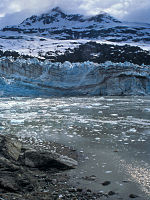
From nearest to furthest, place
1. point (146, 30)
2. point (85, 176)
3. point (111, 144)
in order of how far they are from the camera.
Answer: point (85, 176) → point (111, 144) → point (146, 30)

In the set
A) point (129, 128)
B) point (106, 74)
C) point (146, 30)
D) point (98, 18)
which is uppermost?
point (98, 18)

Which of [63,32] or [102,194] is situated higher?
[63,32]

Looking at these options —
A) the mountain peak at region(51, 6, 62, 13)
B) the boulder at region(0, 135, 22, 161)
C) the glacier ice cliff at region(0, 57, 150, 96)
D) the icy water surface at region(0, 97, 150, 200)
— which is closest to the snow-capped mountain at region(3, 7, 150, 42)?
the mountain peak at region(51, 6, 62, 13)

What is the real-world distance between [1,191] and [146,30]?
9772 cm

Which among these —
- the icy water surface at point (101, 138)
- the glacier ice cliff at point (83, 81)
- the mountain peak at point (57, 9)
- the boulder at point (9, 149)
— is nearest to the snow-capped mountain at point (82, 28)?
the mountain peak at point (57, 9)

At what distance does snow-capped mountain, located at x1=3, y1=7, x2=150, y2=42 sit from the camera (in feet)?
293

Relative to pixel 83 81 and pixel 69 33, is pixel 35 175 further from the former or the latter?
pixel 69 33

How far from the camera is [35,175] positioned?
540 centimetres

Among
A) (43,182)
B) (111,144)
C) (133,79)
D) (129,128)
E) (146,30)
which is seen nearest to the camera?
(43,182)

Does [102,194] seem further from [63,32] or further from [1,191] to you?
[63,32]

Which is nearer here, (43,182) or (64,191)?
(64,191)

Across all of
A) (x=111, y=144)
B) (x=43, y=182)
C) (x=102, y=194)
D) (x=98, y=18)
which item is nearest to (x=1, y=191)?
(x=43, y=182)

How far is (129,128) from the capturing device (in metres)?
9.97

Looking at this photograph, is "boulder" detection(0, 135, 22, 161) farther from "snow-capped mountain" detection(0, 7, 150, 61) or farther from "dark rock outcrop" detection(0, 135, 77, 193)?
"snow-capped mountain" detection(0, 7, 150, 61)
